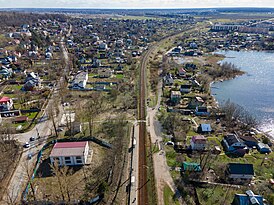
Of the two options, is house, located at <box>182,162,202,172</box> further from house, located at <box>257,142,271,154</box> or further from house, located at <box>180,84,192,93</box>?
house, located at <box>180,84,192,93</box>

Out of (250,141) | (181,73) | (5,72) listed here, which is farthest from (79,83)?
(250,141)

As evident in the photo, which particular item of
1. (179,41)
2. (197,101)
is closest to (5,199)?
(197,101)

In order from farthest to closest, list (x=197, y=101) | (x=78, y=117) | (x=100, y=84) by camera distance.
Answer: (x=100, y=84), (x=197, y=101), (x=78, y=117)

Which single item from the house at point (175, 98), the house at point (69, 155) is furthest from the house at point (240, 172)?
the house at point (175, 98)

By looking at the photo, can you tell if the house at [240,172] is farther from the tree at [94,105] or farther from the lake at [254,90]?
the tree at [94,105]

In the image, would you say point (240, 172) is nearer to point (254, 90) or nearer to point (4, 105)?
point (254, 90)

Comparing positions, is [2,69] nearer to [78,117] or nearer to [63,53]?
[63,53]
